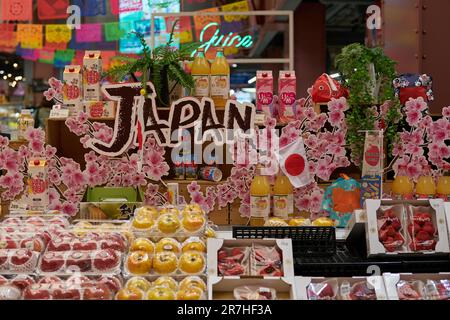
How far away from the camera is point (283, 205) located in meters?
4.23

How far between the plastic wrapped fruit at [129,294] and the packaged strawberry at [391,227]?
1004 millimetres

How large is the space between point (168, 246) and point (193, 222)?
208 millimetres

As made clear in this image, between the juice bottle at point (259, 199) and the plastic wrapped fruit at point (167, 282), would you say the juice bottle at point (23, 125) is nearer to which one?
the juice bottle at point (259, 199)

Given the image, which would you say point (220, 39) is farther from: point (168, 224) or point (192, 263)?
point (192, 263)

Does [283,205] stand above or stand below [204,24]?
below

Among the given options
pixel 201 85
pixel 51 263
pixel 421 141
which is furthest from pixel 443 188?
pixel 51 263

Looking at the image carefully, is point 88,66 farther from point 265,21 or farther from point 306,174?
point 265,21

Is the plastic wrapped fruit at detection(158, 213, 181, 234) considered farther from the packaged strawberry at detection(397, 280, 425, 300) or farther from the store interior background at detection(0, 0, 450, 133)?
the store interior background at detection(0, 0, 450, 133)

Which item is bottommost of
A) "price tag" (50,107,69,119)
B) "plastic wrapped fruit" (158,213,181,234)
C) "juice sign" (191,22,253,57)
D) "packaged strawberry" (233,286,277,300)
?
"packaged strawberry" (233,286,277,300)

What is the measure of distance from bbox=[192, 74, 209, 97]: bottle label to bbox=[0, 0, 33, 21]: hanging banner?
16.8 feet

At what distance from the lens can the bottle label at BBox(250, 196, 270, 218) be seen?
13.5 feet

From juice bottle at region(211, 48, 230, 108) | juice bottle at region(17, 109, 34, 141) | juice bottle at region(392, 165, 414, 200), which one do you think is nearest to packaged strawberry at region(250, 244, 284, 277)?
juice bottle at region(392, 165, 414, 200)

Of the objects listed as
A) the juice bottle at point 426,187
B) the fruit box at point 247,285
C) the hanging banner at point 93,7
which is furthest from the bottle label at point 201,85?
the hanging banner at point 93,7
